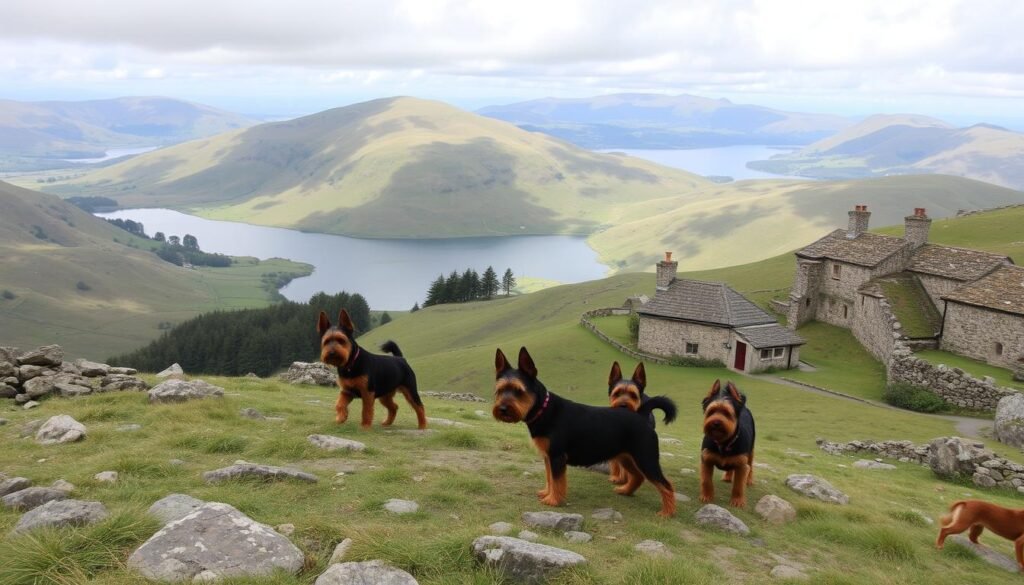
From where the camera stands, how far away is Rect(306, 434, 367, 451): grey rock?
11.9 m

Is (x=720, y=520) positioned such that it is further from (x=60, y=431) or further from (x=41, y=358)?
(x=41, y=358)

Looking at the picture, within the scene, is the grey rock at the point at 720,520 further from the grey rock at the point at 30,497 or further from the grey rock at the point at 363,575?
the grey rock at the point at 30,497

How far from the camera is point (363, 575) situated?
262 inches

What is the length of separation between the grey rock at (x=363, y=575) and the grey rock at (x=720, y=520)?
4647 mm

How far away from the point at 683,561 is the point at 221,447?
308 inches

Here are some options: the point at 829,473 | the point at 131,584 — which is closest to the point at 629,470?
the point at 131,584

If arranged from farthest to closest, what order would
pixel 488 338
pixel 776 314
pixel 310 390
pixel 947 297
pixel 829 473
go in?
pixel 488 338, pixel 776 314, pixel 947 297, pixel 310 390, pixel 829 473

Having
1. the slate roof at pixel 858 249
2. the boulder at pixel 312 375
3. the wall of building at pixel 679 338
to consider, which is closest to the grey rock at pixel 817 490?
the boulder at pixel 312 375

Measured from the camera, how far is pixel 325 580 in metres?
6.57

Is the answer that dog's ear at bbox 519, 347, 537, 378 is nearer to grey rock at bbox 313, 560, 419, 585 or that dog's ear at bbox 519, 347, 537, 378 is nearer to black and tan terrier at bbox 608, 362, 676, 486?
black and tan terrier at bbox 608, 362, 676, 486

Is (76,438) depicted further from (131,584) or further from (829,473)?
(829,473)

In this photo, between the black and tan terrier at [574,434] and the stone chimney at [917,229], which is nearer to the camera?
the black and tan terrier at [574,434]

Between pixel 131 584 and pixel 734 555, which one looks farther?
pixel 734 555

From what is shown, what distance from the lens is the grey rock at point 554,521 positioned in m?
8.56
